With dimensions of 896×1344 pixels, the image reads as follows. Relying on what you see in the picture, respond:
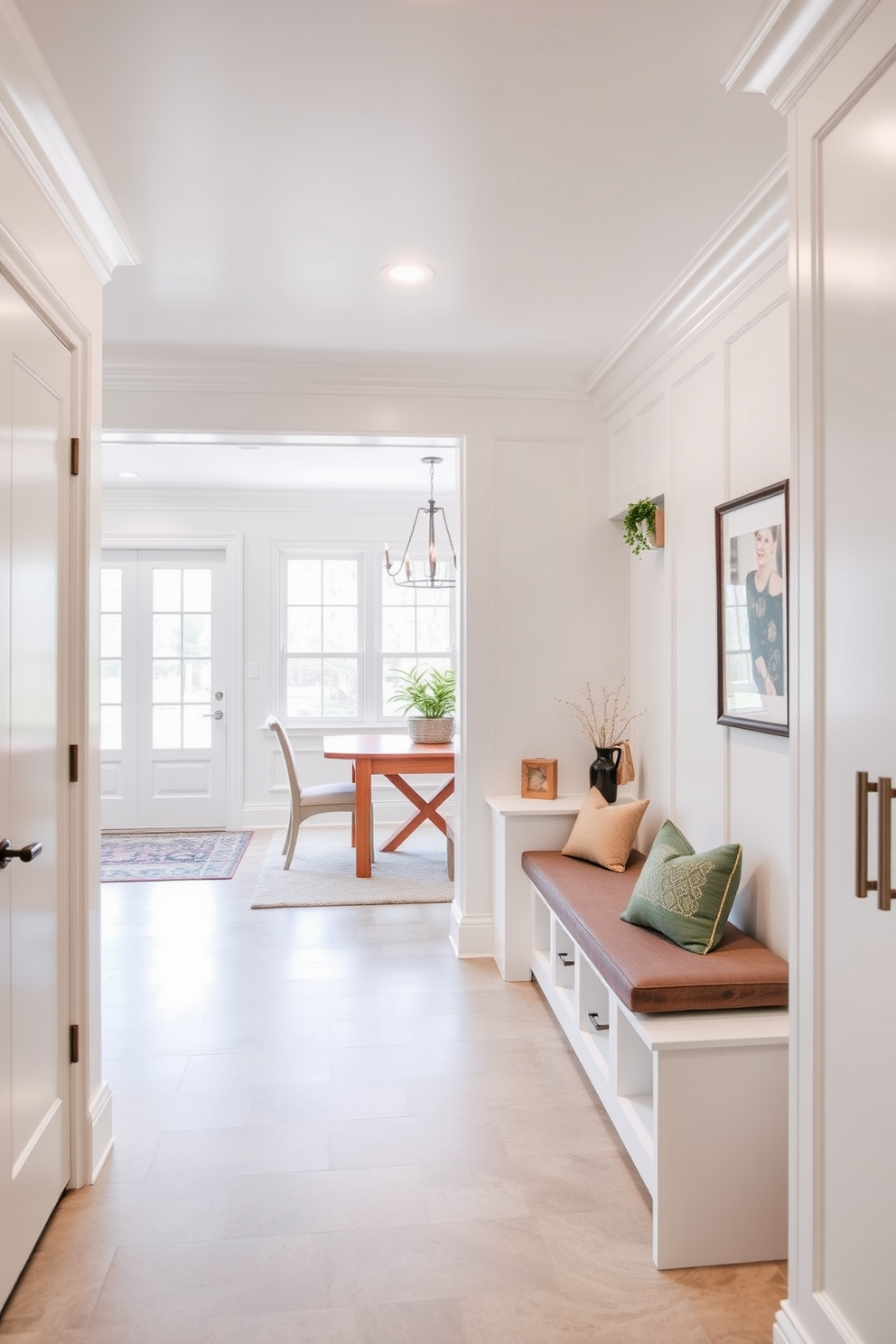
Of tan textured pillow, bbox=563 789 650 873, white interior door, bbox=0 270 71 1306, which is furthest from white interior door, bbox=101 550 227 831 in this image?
white interior door, bbox=0 270 71 1306

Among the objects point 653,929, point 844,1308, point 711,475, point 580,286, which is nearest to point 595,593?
point 711,475

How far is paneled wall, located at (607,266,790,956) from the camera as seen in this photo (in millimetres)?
2518

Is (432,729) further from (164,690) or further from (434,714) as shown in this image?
(164,690)

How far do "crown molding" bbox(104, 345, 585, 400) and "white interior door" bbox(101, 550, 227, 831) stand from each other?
329cm

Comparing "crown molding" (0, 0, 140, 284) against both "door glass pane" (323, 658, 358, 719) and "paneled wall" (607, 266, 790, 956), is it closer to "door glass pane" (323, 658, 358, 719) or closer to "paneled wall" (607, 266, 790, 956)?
"paneled wall" (607, 266, 790, 956)

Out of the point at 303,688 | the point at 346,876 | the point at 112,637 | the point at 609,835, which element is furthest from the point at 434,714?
the point at 112,637

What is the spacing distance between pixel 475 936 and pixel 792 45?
3374 millimetres

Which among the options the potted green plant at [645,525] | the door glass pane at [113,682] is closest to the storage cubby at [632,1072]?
the potted green plant at [645,525]

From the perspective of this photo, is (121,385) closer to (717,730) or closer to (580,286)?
(580,286)

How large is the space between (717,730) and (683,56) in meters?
1.83

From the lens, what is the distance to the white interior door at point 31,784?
1839mm

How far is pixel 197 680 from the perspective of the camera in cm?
694

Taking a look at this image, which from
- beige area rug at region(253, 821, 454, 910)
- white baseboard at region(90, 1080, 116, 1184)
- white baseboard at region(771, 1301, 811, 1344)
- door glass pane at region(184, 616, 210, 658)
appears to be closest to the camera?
white baseboard at region(771, 1301, 811, 1344)

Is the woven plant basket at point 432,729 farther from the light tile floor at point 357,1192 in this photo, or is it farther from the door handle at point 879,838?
the door handle at point 879,838
